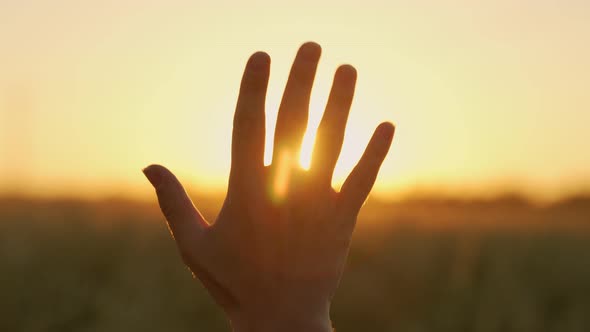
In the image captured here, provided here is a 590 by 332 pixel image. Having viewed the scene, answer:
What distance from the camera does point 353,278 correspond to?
8.33 m

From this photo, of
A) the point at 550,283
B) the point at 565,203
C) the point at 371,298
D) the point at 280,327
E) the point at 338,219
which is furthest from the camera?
the point at 565,203

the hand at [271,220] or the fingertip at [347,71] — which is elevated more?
the fingertip at [347,71]

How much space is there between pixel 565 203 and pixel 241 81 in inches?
751

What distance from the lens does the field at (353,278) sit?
7.45 metres

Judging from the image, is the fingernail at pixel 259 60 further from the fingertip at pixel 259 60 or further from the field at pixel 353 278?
the field at pixel 353 278

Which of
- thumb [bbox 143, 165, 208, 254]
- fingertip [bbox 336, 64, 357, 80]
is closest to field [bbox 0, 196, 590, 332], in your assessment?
thumb [bbox 143, 165, 208, 254]

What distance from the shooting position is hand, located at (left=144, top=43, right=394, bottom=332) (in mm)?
1639

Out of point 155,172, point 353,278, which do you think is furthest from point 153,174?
point 353,278

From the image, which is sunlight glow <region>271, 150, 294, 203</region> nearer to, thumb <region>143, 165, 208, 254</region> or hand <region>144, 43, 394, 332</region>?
hand <region>144, 43, 394, 332</region>

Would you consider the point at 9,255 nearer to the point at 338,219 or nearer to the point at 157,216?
the point at 157,216

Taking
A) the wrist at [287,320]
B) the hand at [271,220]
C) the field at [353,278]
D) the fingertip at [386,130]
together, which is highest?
the fingertip at [386,130]

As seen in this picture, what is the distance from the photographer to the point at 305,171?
5.54ft

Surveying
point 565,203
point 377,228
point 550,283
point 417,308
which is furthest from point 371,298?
point 565,203

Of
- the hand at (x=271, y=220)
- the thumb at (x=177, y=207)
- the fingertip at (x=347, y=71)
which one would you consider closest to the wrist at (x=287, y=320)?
the hand at (x=271, y=220)
